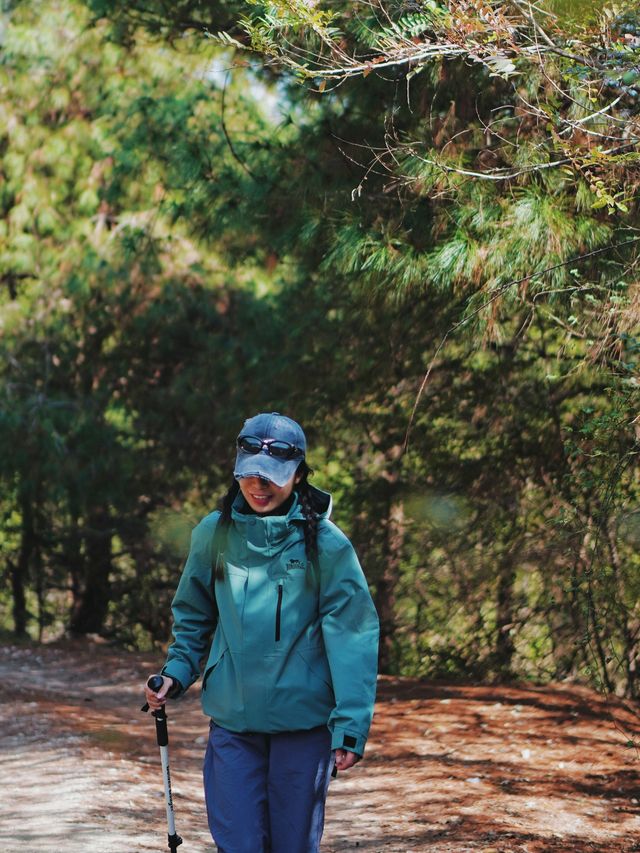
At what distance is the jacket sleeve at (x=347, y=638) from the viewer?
122 inches

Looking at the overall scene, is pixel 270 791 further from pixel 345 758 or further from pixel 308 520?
pixel 308 520

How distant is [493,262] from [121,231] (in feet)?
20.4

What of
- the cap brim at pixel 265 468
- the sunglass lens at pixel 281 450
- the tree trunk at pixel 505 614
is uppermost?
the sunglass lens at pixel 281 450

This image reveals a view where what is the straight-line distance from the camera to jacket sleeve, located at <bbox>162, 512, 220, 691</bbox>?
3365 millimetres

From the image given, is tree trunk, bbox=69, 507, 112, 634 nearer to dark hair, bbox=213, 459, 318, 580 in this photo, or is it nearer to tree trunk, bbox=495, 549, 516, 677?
tree trunk, bbox=495, 549, 516, 677

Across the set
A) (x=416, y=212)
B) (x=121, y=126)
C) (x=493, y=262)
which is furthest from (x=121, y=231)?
(x=493, y=262)

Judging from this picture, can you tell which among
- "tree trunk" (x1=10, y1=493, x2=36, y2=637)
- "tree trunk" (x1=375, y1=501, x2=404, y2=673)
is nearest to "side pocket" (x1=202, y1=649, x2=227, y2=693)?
"tree trunk" (x1=375, y1=501, x2=404, y2=673)

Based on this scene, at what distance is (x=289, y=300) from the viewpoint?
10445mm

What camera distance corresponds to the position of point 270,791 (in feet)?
10.6

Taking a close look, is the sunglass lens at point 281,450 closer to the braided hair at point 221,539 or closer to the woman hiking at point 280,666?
the woman hiking at point 280,666

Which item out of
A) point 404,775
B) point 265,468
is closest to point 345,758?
point 265,468

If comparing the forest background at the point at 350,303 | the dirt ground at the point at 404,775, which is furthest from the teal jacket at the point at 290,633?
the dirt ground at the point at 404,775

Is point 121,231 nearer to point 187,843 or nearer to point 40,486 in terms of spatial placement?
point 40,486

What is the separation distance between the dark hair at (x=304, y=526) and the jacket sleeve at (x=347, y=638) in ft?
0.08
